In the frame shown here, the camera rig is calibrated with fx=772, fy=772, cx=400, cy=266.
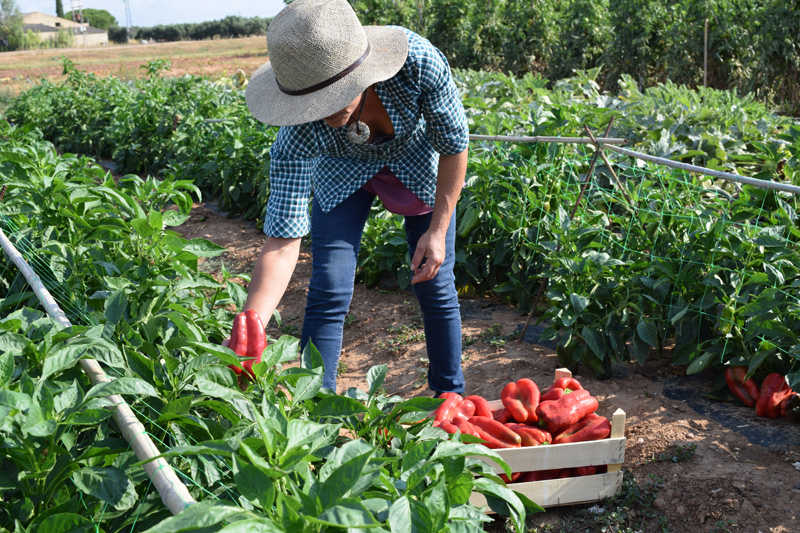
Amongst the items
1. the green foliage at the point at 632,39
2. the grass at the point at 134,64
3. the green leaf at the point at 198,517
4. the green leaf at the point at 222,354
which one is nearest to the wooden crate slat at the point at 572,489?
the green leaf at the point at 222,354

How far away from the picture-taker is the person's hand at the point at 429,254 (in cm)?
260

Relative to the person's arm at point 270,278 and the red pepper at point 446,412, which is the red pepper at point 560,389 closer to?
the red pepper at point 446,412

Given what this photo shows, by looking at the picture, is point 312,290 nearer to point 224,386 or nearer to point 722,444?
point 224,386

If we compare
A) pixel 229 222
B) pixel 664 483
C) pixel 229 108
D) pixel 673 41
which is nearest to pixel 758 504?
pixel 664 483

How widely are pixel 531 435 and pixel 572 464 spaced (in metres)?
0.16

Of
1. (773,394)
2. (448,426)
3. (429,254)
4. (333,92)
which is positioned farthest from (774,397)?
(333,92)

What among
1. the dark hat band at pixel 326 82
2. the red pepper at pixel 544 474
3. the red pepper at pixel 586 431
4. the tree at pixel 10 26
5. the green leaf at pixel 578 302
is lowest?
the red pepper at pixel 544 474

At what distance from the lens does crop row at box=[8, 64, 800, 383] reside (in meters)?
3.21

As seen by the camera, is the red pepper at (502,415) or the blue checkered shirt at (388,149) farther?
the red pepper at (502,415)

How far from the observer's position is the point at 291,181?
8.28 feet

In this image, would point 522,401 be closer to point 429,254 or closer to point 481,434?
point 481,434

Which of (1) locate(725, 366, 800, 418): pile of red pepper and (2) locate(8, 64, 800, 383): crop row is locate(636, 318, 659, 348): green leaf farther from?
(1) locate(725, 366, 800, 418): pile of red pepper

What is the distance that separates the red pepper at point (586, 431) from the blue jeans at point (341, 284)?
56 cm

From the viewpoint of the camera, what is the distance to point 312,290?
8.79 feet
